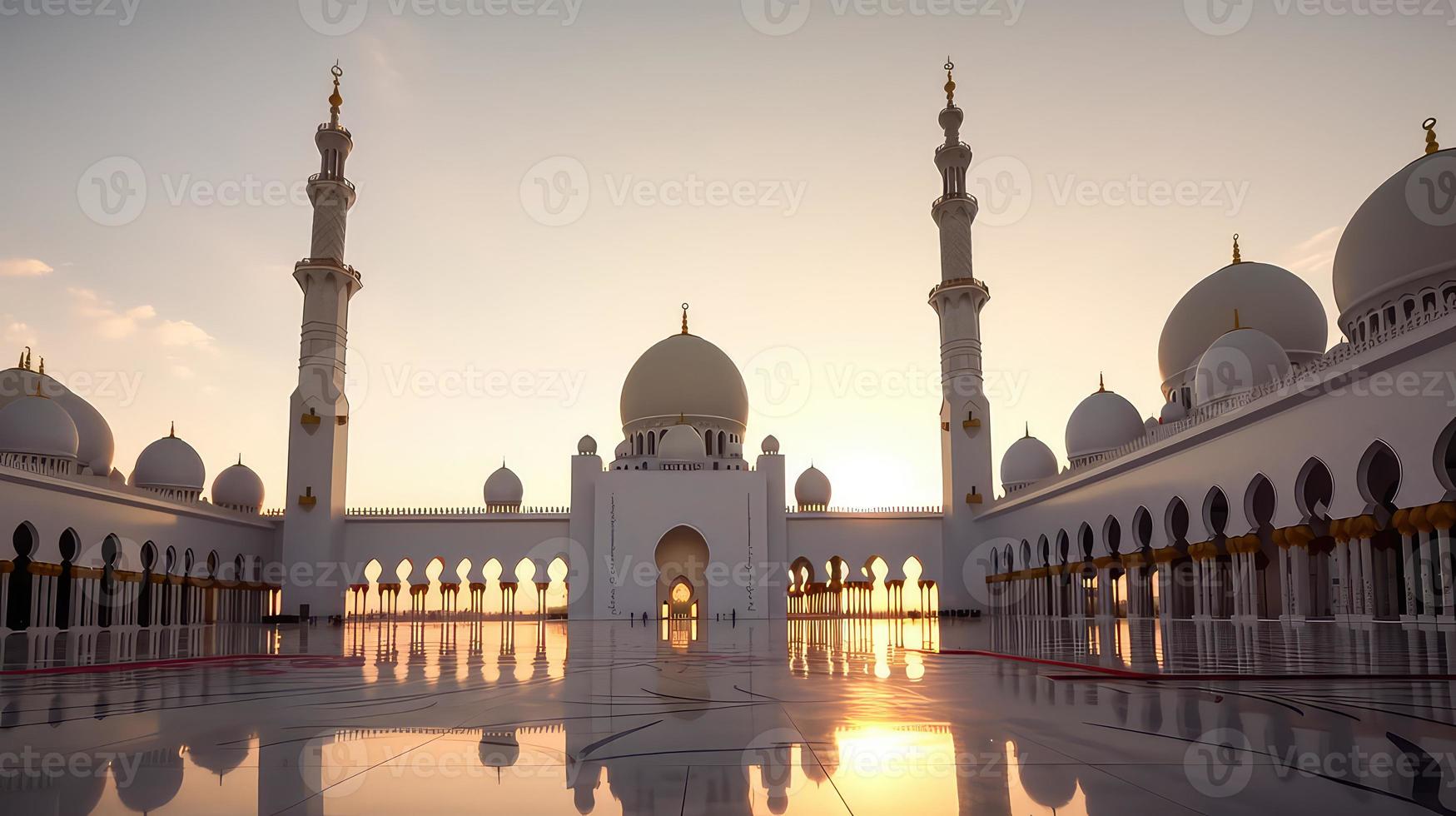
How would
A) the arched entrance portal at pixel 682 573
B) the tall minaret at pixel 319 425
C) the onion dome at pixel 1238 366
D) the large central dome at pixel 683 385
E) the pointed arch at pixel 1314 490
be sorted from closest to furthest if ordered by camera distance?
1. the pointed arch at pixel 1314 490
2. the onion dome at pixel 1238 366
3. the tall minaret at pixel 319 425
4. the arched entrance portal at pixel 682 573
5. the large central dome at pixel 683 385

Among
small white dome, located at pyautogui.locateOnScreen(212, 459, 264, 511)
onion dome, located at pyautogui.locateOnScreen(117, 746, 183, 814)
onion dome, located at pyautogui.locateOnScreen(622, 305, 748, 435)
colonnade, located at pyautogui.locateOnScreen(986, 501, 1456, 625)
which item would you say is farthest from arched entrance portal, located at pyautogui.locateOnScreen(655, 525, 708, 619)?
onion dome, located at pyautogui.locateOnScreen(117, 746, 183, 814)

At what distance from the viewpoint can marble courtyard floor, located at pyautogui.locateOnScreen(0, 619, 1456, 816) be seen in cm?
250

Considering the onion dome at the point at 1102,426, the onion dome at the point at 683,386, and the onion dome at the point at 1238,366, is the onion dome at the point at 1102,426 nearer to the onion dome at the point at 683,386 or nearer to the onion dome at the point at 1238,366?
the onion dome at the point at 1238,366

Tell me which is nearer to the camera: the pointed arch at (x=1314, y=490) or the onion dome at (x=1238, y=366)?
the pointed arch at (x=1314, y=490)

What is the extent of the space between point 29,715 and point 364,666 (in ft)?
10.6

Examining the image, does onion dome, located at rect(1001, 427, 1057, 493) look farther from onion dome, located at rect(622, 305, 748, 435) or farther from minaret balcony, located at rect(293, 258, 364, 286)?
minaret balcony, located at rect(293, 258, 364, 286)

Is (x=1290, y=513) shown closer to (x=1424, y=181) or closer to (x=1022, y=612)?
(x=1424, y=181)

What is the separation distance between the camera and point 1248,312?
23.8 metres

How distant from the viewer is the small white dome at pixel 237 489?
32875 mm

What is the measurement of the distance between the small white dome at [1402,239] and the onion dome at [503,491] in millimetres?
24243

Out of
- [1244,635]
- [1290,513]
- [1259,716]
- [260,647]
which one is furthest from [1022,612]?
[1259,716]

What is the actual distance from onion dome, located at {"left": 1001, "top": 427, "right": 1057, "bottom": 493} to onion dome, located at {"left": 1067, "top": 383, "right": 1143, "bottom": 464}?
3902 mm

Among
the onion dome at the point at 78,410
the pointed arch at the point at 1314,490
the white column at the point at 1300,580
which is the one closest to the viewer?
the pointed arch at the point at 1314,490

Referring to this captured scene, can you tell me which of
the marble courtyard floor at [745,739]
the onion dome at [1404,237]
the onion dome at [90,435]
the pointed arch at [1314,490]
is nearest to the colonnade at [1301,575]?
the pointed arch at [1314,490]
